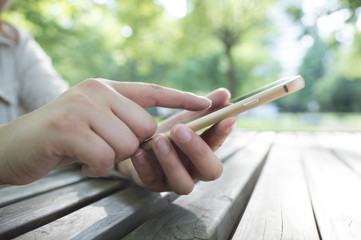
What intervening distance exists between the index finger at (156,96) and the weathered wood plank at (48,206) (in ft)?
1.24

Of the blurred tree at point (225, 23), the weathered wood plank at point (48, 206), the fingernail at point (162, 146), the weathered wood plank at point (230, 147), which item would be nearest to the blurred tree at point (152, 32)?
the blurred tree at point (225, 23)

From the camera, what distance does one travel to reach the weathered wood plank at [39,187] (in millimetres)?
851

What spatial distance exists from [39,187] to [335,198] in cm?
103

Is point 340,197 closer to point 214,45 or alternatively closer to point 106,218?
point 106,218

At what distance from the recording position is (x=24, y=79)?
1870 mm

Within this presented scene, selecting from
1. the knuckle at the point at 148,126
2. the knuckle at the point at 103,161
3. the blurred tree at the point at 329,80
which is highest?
the knuckle at the point at 148,126

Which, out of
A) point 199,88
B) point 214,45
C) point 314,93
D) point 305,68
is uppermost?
point 214,45

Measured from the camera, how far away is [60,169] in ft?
4.15

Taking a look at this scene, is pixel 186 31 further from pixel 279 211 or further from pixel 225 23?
pixel 279 211

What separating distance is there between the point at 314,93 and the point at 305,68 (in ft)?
13.9

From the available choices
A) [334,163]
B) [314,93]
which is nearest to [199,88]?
[314,93]

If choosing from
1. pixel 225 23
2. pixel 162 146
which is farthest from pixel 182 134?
pixel 225 23

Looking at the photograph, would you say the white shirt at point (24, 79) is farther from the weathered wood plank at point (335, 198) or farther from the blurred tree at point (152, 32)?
the blurred tree at point (152, 32)

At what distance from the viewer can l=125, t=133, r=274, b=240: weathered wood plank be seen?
610 mm
